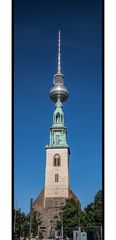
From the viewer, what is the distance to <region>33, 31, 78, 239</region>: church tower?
326cm

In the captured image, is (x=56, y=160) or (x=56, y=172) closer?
(x=56, y=172)

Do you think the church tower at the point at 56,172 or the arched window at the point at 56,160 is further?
the arched window at the point at 56,160

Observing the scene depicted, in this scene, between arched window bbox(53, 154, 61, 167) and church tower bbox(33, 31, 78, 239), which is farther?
arched window bbox(53, 154, 61, 167)

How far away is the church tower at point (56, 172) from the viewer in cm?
326

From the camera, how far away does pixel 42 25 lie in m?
2.72

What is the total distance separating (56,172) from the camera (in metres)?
19.5

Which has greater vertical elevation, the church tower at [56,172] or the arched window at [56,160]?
the arched window at [56,160]

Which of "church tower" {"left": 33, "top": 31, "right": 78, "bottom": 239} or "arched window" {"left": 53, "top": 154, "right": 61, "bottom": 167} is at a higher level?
"arched window" {"left": 53, "top": 154, "right": 61, "bottom": 167}

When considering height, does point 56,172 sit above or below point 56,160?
below
